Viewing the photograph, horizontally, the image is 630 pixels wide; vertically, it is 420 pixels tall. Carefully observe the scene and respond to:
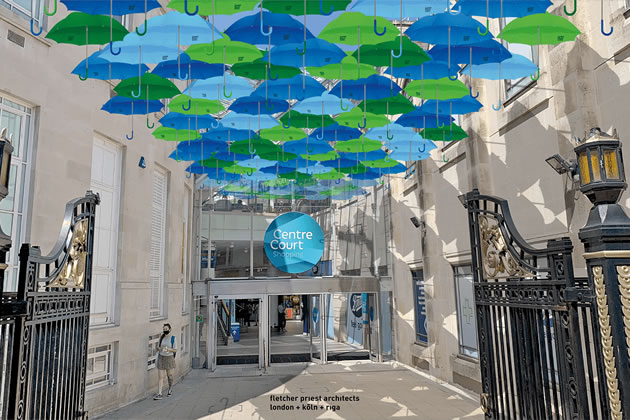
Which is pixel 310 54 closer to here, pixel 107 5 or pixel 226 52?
pixel 226 52

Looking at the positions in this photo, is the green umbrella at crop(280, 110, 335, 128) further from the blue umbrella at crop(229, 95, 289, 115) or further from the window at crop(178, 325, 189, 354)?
the window at crop(178, 325, 189, 354)

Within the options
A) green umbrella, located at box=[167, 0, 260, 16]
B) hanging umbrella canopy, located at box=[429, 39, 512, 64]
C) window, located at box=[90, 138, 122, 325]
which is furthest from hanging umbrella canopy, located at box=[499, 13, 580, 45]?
window, located at box=[90, 138, 122, 325]

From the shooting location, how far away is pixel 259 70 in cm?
708

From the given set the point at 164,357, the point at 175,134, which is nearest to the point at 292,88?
the point at 175,134

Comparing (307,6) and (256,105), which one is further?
(256,105)

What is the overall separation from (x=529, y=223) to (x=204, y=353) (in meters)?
11.8

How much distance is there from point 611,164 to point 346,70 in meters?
4.54

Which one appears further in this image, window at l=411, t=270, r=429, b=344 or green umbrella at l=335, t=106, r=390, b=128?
window at l=411, t=270, r=429, b=344

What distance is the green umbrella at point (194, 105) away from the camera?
321 inches

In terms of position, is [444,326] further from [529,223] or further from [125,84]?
[125,84]

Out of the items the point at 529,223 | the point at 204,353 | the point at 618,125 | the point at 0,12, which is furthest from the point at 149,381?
the point at 618,125

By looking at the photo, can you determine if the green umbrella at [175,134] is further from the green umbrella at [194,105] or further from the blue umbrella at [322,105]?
the blue umbrella at [322,105]

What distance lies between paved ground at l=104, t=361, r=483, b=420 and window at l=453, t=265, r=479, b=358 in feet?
3.49

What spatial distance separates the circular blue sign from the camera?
1501 cm
